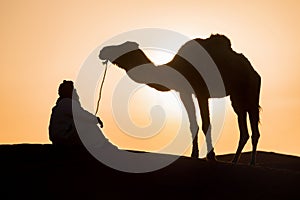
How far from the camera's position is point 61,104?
1459 centimetres

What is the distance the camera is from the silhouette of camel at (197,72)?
648 inches

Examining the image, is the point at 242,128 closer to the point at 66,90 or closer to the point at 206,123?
the point at 206,123

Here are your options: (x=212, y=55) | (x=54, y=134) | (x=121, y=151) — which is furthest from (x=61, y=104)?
(x=212, y=55)

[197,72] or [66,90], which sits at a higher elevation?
[197,72]

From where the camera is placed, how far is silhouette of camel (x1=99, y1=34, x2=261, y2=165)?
1647 cm

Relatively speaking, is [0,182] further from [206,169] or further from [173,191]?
[206,169]

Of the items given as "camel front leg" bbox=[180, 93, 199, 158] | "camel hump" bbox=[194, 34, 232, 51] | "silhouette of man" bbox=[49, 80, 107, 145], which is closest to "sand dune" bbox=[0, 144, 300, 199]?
"silhouette of man" bbox=[49, 80, 107, 145]

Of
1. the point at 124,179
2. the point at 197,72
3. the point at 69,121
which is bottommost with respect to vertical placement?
the point at 124,179

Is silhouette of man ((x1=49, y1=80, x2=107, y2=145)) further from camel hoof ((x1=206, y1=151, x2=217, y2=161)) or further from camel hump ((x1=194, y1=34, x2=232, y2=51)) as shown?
camel hump ((x1=194, y1=34, x2=232, y2=51))

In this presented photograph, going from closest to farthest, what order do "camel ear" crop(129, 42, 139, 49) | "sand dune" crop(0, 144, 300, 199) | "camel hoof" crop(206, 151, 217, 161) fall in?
"sand dune" crop(0, 144, 300, 199)
"camel hoof" crop(206, 151, 217, 161)
"camel ear" crop(129, 42, 139, 49)

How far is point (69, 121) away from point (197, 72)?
397 centimetres

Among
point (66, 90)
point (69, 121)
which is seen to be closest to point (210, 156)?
point (69, 121)

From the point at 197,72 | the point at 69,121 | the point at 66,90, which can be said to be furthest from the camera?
the point at 197,72

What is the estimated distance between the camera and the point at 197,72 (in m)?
16.7
